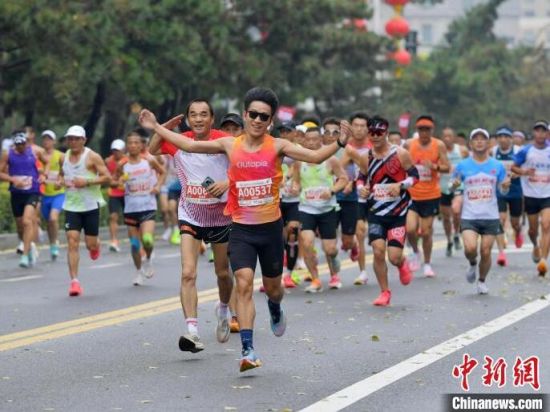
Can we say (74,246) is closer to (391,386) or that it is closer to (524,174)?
(524,174)

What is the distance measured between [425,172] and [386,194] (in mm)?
4619

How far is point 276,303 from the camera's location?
448 inches

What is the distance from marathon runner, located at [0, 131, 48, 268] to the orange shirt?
17.2 ft

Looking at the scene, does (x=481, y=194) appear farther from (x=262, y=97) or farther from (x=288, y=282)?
(x=262, y=97)

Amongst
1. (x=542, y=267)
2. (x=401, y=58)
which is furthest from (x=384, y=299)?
(x=401, y=58)

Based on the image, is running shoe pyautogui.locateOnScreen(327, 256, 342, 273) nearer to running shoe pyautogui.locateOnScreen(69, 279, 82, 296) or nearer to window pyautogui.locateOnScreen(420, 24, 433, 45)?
running shoe pyautogui.locateOnScreen(69, 279, 82, 296)

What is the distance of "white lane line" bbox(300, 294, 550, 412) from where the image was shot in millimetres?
9438

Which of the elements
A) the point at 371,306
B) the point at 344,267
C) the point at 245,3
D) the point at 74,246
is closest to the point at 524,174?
the point at 344,267

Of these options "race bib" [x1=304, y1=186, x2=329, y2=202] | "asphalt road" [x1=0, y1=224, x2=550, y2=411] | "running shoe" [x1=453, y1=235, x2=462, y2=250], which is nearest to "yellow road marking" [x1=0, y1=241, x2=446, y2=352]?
"asphalt road" [x1=0, y1=224, x2=550, y2=411]

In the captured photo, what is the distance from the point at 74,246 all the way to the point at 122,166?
10.1ft

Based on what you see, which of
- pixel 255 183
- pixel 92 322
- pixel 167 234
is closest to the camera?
pixel 255 183

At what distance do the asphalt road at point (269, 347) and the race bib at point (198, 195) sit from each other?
116cm

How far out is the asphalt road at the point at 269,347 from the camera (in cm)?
975

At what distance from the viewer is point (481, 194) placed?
16797 mm
